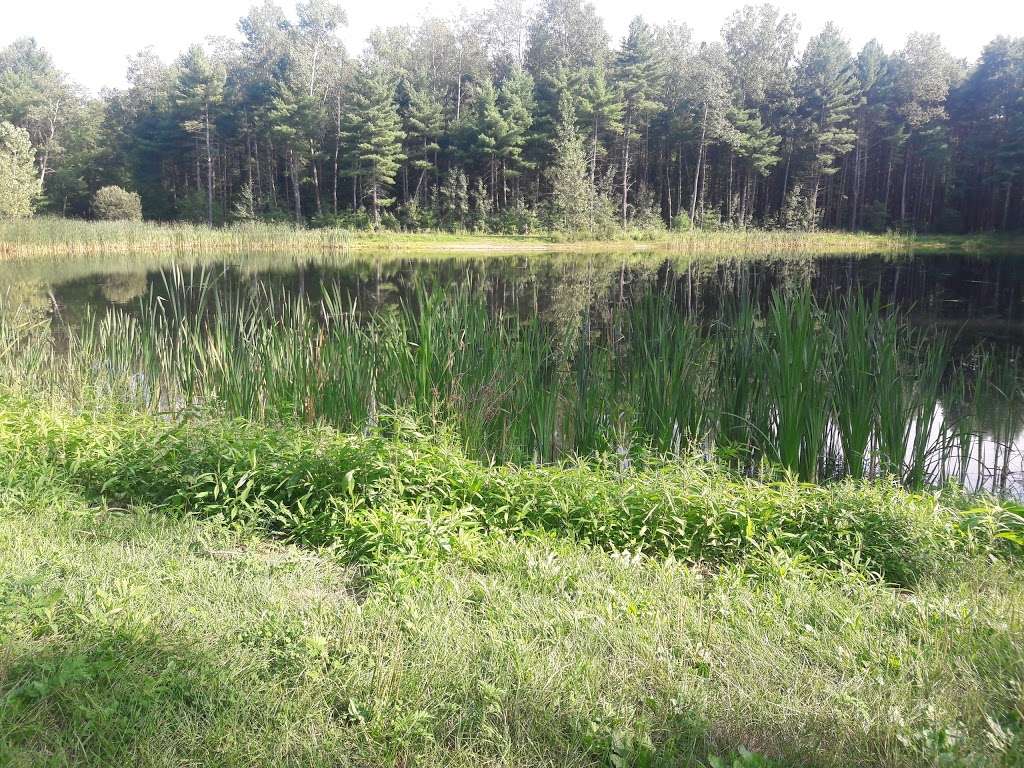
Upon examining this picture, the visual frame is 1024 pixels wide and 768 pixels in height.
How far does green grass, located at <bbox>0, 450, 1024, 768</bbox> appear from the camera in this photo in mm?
2166

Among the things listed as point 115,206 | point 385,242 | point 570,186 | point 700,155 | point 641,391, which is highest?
point 700,155

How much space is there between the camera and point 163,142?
4859 cm

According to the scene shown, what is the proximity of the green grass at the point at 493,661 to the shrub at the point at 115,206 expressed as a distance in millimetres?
38221

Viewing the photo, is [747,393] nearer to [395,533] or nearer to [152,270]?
[395,533]

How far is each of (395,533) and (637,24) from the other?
49.3m

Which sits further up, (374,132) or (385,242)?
(374,132)

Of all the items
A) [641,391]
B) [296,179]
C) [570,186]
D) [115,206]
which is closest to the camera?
[641,391]

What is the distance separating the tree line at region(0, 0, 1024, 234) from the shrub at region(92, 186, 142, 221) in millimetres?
6851

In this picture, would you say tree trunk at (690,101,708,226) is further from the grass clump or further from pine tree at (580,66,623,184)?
the grass clump

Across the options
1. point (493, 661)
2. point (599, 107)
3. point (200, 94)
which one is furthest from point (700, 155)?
point (493, 661)

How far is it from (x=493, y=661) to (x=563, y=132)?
4268 cm

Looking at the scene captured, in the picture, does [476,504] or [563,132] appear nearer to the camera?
[476,504]

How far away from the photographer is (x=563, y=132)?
4241 cm

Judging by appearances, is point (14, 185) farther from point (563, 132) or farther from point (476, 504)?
point (476, 504)
